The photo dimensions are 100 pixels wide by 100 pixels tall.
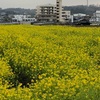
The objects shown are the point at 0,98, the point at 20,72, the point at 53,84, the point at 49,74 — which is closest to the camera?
the point at 0,98

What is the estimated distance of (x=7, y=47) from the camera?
1391 centimetres

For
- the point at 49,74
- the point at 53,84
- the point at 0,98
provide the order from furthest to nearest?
1. the point at 49,74
2. the point at 53,84
3. the point at 0,98

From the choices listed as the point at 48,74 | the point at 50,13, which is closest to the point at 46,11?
the point at 50,13

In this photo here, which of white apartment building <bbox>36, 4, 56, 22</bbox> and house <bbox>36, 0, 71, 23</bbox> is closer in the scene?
house <bbox>36, 0, 71, 23</bbox>

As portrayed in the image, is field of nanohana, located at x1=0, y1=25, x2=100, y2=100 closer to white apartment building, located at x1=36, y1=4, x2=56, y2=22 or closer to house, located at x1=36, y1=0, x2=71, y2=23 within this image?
house, located at x1=36, y1=0, x2=71, y2=23

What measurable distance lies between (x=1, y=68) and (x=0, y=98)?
3088 millimetres

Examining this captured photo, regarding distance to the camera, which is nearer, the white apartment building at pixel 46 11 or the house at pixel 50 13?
the house at pixel 50 13

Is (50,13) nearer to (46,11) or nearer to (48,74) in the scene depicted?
(46,11)

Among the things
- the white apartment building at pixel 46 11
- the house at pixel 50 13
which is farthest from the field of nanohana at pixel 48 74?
the white apartment building at pixel 46 11

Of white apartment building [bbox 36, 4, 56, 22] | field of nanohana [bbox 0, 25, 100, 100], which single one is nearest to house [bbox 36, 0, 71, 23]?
white apartment building [bbox 36, 4, 56, 22]

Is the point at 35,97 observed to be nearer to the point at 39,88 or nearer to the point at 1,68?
the point at 39,88

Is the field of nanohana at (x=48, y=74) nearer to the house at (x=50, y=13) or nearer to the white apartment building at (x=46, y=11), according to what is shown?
the house at (x=50, y=13)

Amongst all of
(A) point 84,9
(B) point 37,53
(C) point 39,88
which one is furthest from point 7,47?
(A) point 84,9

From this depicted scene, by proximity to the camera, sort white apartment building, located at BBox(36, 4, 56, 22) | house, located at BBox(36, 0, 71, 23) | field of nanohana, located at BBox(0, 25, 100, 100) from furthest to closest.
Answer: white apartment building, located at BBox(36, 4, 56, 22)
house, located at BBox(36, 0, 71, 23)
field of nanohana, located at BBox(0, 25, 100, 100)
